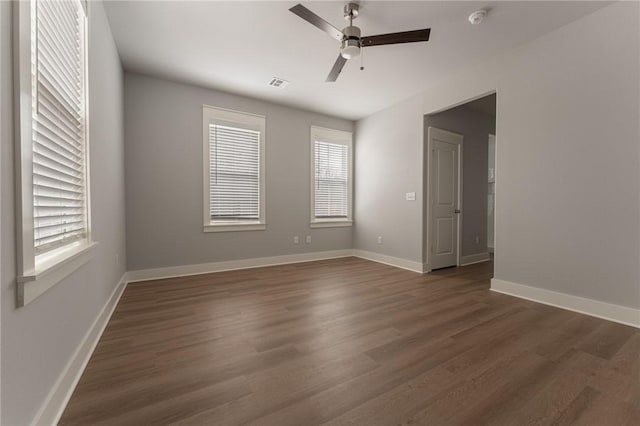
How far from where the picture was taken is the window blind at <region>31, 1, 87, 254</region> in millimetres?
1219

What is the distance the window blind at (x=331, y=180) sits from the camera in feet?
17.3

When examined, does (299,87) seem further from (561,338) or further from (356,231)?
(561,338)

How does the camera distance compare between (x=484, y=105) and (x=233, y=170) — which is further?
(x=484, y=105)

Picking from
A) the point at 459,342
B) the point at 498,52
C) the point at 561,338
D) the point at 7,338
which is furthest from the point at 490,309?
the point at 7,338

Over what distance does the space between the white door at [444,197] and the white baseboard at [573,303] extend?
1222mm

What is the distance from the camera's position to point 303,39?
286 cm

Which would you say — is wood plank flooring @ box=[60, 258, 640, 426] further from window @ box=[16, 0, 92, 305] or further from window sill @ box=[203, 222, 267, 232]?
window sill @ box=[203, 222, 267, 232]

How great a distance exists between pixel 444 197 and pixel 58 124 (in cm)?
468

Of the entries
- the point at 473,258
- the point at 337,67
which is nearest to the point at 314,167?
the point at 337,67

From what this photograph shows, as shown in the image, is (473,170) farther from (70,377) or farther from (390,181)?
(70,377)

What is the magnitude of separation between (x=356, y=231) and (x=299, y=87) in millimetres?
2975

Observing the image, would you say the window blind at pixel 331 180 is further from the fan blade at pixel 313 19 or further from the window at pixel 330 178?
the fan blade at pixel 313 19

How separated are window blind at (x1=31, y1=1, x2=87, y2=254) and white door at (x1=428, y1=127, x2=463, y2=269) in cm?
416


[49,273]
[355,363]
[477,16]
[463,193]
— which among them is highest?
[477,16]
